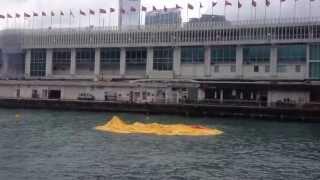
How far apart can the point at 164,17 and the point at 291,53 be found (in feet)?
137

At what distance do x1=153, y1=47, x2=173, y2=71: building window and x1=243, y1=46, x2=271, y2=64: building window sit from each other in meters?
20.7

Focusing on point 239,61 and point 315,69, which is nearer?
point 315,69

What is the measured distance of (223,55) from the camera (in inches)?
6516

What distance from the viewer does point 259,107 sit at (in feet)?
429

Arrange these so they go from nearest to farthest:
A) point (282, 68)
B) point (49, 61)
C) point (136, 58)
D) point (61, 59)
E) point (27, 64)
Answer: point (282, 68), point (136, 58), point (61, 59), point (49, 61), point (27, 64)

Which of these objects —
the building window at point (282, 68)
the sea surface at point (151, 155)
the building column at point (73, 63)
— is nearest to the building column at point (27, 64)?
the building column at point (73, 63)

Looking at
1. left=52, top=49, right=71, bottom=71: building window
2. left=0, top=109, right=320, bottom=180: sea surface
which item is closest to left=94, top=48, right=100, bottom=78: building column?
left=52, top=49, right=71, bottom=71: building window

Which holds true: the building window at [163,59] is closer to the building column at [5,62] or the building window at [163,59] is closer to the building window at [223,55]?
the building window at [223,55]

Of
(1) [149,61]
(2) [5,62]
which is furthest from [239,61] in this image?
(2) [5,62]

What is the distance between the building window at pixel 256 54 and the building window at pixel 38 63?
202 feet

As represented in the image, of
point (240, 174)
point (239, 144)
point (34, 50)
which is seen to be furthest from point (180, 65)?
point (240, 174)

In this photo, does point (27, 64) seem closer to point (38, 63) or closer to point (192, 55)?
point (38, 63)

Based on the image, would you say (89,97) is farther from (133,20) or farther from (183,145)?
(183,145)

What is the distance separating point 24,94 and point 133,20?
37.9m
